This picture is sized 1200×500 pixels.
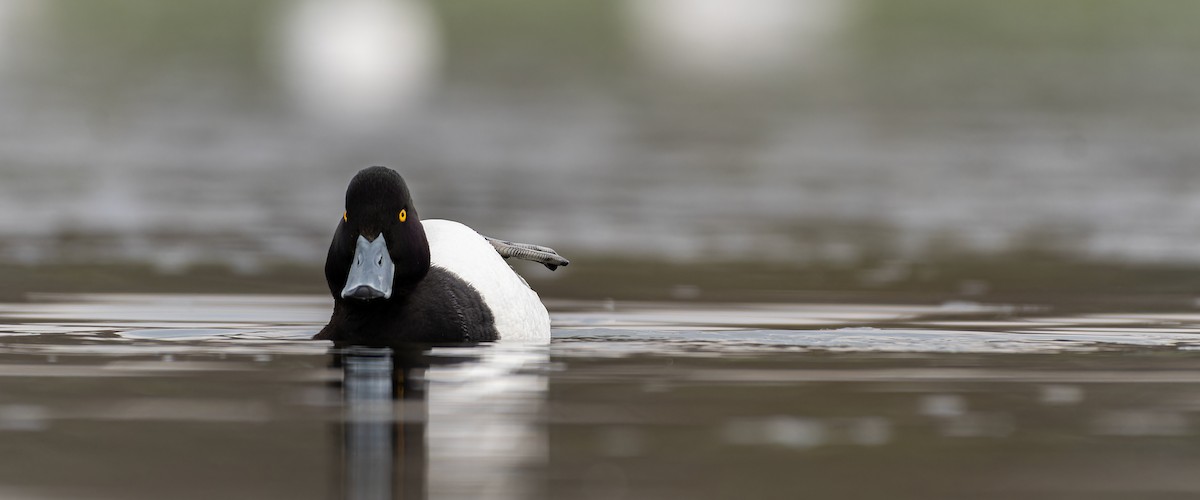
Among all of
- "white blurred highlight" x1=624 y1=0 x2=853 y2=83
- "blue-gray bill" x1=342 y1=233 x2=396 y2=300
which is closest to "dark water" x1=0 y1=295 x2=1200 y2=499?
"blue-gray bill" x1=342 y1=233 x2=396 y2=300

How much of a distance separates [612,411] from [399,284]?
3064 mm

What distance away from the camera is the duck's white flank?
12500 mm

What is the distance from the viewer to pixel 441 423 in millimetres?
8969

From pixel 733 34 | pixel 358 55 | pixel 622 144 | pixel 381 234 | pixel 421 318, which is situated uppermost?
pixel 733 34

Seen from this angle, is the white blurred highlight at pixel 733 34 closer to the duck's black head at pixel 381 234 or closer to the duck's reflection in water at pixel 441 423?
the duck's black head at pixel 381 234

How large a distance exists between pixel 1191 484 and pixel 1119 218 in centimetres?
1656


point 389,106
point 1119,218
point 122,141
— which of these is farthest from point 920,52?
point 1119,218

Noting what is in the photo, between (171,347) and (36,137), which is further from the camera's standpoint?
(36,137)

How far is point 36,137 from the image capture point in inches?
1500

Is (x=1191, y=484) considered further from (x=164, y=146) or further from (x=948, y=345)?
(x=164, y=146)

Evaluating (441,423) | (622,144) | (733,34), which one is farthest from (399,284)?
(733,34)

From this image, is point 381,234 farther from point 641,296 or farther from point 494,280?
point 641,296

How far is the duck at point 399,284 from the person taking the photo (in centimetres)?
1216

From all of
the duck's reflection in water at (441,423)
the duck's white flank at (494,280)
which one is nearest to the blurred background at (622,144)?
the duck's white flank at (494,280)
